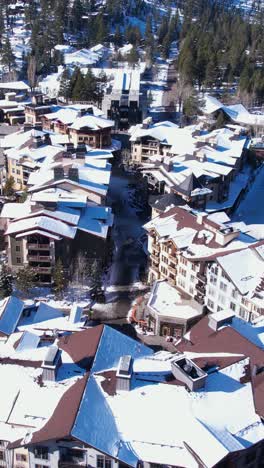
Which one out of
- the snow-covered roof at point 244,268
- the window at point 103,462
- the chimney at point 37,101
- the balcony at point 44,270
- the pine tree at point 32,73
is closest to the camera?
the window at point 103,462

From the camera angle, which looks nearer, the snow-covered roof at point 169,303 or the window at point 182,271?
the snow-covered roof at point 169,303

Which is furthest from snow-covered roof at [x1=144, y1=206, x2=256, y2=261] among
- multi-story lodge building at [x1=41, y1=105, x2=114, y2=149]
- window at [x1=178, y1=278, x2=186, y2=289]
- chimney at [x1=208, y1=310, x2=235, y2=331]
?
multi-story lodge building at [x1=41, y1=105, x2=114, y2=149]

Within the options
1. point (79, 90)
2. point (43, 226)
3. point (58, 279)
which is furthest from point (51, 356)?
point (79, 90)

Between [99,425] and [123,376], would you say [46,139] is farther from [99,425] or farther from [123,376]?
[99,425]

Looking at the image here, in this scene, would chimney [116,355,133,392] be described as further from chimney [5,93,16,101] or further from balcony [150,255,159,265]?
chimney [5,93,16,101]

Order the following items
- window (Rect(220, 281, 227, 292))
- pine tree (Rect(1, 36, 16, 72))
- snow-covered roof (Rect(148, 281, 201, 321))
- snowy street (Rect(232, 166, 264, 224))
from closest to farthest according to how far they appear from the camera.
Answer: window (Rect(220, 281, 227, 292)) → snow-covered roof (Rect(148, 281, 201, 321)) → snowy street (Rect(232, 166, 264, 224)) → pine tree (Rect(1, 36, 16, 72))

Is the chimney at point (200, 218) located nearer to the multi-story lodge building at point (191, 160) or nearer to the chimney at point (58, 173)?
the multi-story lodge building at point (191, 160)

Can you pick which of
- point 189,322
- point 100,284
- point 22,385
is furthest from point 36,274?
point 22,385

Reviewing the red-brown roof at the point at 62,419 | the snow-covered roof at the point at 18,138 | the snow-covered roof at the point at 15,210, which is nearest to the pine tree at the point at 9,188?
the snow-covered roof at the point at 18,138
